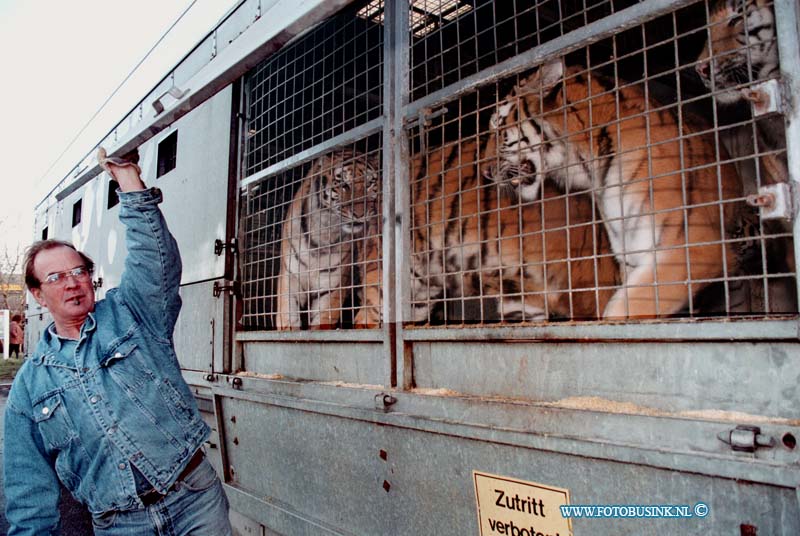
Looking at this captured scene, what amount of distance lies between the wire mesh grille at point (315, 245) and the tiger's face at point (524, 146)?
756 millimetres

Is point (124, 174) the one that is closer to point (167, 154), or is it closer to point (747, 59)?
point (747, 59)

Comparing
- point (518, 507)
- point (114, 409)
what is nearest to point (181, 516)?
point (114, 409)

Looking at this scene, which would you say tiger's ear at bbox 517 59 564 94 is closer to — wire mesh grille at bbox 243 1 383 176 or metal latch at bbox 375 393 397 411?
wire mesh grille at bbox 243 1 383 176

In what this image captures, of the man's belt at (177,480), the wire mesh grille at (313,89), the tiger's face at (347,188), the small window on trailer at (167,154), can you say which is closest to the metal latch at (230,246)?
the wire mesh grille at (313,89)

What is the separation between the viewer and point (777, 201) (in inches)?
64.5

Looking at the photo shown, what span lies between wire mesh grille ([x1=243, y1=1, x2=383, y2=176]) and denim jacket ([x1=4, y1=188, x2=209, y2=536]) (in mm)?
1543

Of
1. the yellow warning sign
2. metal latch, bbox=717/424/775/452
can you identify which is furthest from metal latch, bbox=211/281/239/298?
metal latch, bbox=717/424/775/452

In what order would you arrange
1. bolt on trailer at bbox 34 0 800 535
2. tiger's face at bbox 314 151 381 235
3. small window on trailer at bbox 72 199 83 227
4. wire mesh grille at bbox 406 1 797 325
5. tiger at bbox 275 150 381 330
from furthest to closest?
small window on trailer at bbox 72 199 83 227 < tiger at bbox 275 150 381 330 < tiger's face at bbox 314 151 381 235 < wire mesh grille at bbox 406 1 797 325 < bolt on trailer at bbox 34 0 800 535

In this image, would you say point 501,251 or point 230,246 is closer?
point 501,251

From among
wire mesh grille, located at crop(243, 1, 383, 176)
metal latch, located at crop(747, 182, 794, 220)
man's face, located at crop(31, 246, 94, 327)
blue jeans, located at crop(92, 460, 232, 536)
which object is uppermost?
wire mesh grille, located at crop(243, 1, 383, 176)

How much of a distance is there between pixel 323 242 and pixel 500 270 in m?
1.59

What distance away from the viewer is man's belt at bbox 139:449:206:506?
2305 millimetres

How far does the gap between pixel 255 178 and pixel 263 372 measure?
55.8 inches

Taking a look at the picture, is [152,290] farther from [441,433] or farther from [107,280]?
[107,280]
